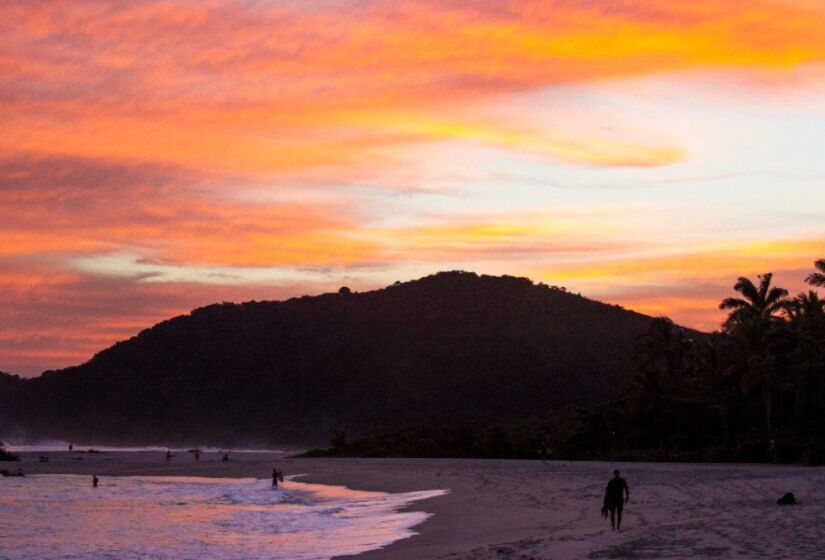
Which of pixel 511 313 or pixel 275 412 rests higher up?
pixel 511 313

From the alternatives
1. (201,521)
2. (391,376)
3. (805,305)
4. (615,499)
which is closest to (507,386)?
(391,376)

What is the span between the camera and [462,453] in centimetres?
8550

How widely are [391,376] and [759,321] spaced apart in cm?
11267

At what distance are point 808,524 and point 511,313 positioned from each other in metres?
164

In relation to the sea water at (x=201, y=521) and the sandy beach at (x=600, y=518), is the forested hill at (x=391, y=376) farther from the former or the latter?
the sandy beach at (x=600, y=518)

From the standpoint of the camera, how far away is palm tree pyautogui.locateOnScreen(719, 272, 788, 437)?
6141 cm

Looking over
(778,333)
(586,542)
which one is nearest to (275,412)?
(778,333)

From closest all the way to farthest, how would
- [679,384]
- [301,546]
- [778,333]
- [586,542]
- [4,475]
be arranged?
[586,542]
[301,546]
[778,333]
[679,384]
[4,475]

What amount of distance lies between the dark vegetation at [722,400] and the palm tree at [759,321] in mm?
63

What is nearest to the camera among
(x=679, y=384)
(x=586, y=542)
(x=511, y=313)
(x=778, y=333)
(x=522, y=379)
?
(x=586, y=542)

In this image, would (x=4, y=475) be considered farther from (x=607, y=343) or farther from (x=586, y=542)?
(x=607, y=343)

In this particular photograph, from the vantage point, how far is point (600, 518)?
29.1 metres

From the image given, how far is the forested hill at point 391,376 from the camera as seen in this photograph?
523 ft

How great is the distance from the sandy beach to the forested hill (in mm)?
96391
